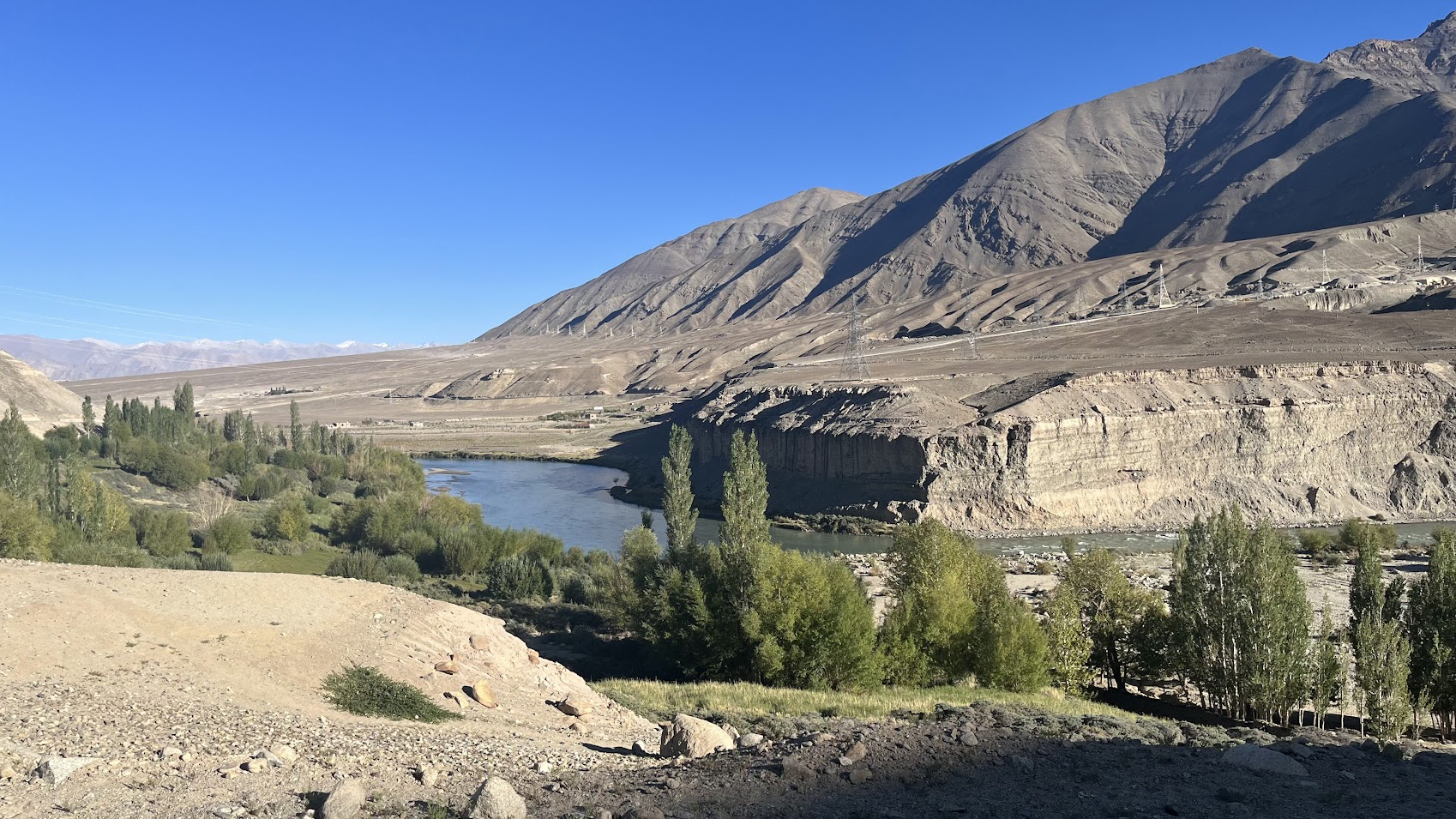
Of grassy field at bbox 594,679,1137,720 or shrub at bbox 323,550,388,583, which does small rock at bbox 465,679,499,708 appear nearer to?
grassy field at bbox 594,679,1137,720

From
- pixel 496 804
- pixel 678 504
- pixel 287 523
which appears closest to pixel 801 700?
pixel 496 804

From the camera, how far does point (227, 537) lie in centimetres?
3734

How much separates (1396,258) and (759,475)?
4877 inches

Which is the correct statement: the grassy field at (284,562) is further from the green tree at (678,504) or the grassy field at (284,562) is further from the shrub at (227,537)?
the green tree at (678,504)

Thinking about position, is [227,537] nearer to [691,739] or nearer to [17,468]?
[17,468]

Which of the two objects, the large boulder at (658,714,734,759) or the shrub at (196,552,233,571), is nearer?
the large boulder at (658,714,734,759)

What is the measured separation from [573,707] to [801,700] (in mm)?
4515

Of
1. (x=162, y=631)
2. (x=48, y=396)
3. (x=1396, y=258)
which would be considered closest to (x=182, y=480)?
(x=48, y=396)

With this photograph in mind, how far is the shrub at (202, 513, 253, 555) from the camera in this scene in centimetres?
3675

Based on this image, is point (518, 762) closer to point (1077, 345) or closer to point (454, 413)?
point (1077, 345)

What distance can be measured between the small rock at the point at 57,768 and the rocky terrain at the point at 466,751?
0.06ft

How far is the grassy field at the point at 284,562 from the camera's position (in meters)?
34.6

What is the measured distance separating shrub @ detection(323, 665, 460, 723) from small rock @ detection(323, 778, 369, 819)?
14.0ft

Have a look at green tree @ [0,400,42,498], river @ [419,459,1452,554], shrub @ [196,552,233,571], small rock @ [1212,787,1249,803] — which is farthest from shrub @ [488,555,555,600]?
small rock @ [1212,787,1249,803]
